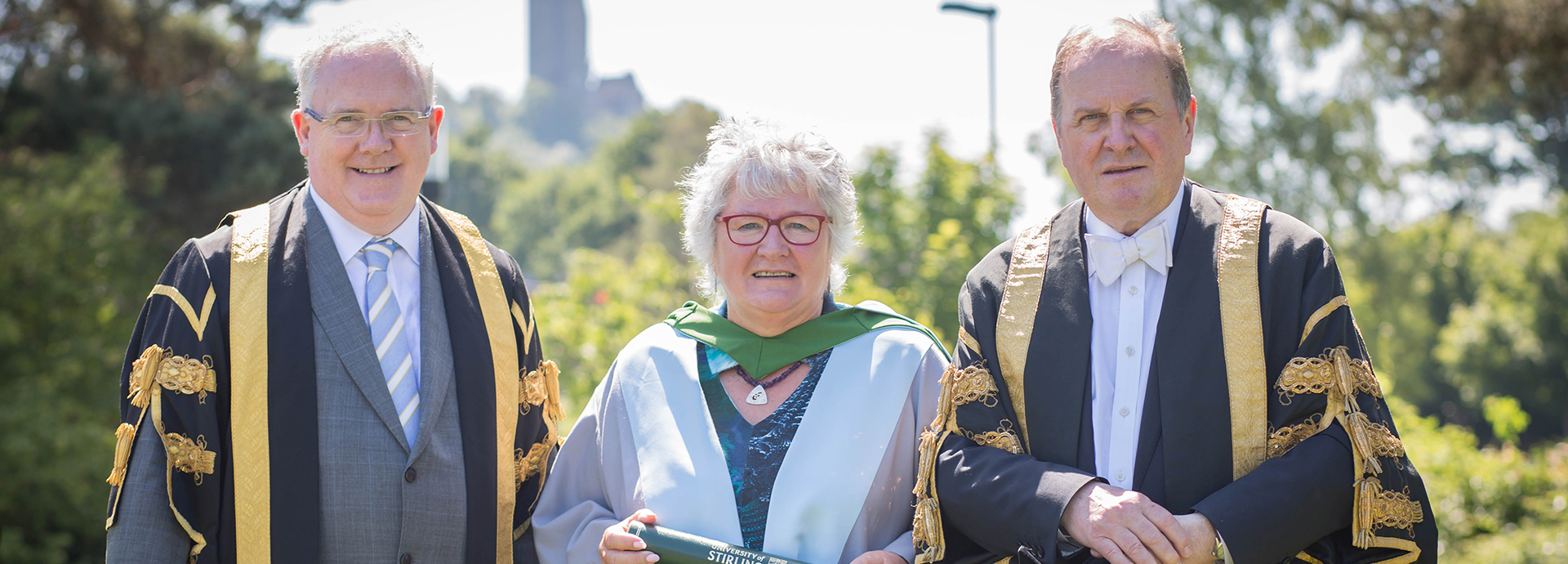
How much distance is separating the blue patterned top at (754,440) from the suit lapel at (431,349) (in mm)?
733

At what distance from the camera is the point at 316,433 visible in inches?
107

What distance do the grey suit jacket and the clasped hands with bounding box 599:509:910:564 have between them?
0.43m

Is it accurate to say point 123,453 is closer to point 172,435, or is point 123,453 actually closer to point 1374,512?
point 172,435

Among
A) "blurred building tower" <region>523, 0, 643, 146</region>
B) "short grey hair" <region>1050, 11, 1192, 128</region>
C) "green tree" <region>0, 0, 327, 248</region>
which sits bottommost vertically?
"short grey hair" <region>1050, 11, 1192, 128</region>

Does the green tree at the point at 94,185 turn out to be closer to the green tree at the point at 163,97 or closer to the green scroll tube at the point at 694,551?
the green tree at the point at 163,97

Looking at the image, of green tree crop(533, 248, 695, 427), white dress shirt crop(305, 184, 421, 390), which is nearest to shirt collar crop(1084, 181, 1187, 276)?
white dress shirt crop(305, 184, 421, 390)

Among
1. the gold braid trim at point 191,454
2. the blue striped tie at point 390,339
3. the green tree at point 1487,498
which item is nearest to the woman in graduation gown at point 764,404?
the blue striped tie at point 390,339

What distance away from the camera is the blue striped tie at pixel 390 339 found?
9.25ft

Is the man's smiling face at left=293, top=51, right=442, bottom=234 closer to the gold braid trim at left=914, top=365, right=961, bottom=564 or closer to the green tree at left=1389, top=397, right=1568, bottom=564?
the gold braid trim at left=914, top=365, right=961, bottom=564

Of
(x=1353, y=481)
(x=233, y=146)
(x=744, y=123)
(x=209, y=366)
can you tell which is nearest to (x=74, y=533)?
(x=233, y=146)

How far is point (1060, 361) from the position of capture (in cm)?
253

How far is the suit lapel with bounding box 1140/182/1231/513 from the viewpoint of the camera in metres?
2.39

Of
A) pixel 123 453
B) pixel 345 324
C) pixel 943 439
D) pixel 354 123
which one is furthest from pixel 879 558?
pixel 123 453

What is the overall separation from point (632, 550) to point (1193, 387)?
1.47 meters
